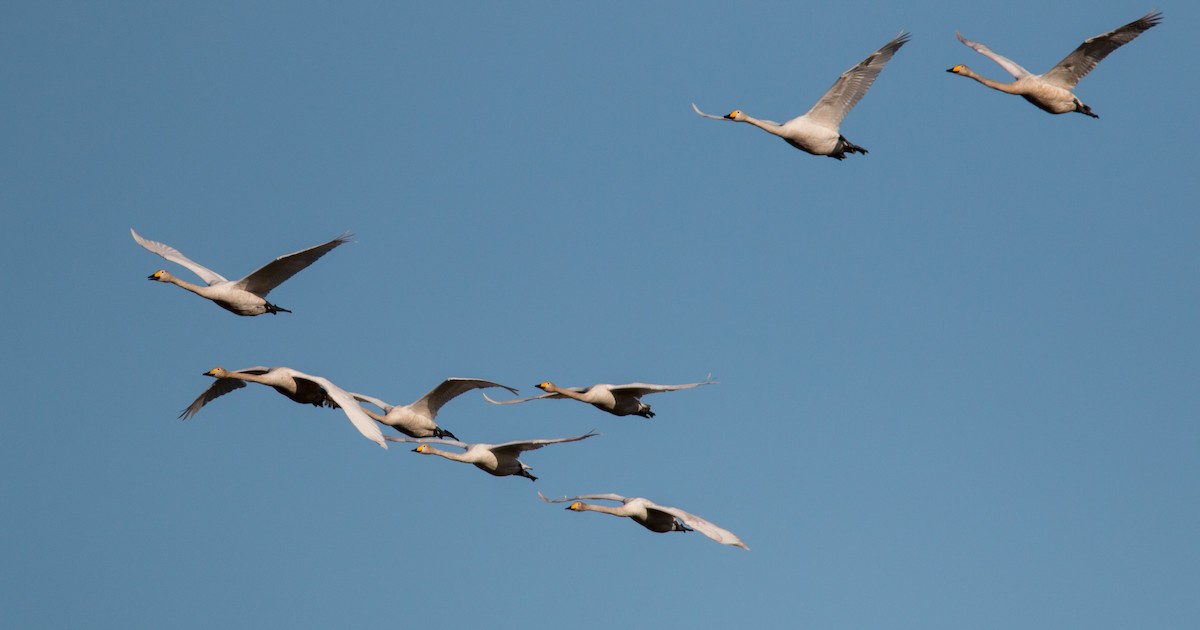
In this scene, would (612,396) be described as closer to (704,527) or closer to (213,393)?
(704,527)

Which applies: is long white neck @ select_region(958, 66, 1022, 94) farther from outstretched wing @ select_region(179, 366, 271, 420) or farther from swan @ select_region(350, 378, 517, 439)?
outstretched wing @ select_region(179, 366, 271, 420)

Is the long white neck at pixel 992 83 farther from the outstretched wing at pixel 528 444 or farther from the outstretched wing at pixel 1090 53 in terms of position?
the outstretched wing at pixel 528 444

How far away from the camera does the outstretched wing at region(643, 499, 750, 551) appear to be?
30922 millimetres

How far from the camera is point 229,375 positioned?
33.6 metres

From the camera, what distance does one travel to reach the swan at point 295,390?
90.7 ft

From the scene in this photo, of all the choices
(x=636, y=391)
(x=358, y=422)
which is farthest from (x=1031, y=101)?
(x=358, y=422)

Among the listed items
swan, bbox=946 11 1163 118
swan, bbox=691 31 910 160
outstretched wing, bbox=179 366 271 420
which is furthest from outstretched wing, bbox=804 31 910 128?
outstretched wing, bbox=179 366 271 420

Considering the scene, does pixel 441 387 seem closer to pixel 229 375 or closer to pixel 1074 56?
pixel 229 375

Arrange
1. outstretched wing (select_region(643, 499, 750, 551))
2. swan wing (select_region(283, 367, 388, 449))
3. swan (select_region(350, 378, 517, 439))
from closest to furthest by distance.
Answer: swan wing (select_region(283, 367, 388, 449))
outstretched wing (select_region(643, 499, 750, 551))
swan (select_region(350, 378, 517, 439))

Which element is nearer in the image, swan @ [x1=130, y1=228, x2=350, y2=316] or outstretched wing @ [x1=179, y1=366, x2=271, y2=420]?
swan @ [x1=130, y1=228, x2=350, y2=316]

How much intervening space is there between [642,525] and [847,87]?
9.15 m

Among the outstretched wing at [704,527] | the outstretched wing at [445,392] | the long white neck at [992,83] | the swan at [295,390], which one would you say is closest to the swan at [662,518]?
the outstretched wing at [704,527]

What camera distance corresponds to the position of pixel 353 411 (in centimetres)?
2803

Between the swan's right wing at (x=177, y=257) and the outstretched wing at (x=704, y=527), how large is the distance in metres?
9.69
